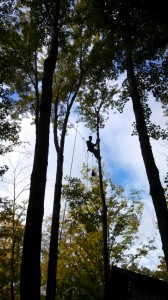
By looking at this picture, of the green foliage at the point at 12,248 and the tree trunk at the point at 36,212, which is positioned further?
→ the green foliage at the point at 12,248

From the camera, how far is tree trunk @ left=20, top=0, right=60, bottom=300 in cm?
391

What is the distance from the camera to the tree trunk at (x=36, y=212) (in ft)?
12.8

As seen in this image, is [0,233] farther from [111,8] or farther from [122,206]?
[111,8]

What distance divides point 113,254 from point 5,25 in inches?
541

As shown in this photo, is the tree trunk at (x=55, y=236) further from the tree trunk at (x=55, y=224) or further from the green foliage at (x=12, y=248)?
the green foliage at (x=12, y=248)

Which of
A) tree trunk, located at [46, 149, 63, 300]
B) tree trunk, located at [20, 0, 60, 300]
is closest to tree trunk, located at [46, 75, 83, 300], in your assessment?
tree trunk, located at [46, 149, 63, 300]

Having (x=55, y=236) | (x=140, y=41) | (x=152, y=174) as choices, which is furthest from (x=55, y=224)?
(x=140, y=41)

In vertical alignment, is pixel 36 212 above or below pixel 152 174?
below

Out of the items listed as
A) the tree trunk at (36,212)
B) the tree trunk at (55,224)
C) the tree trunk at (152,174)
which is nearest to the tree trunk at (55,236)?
the tree trunk at (55,224)

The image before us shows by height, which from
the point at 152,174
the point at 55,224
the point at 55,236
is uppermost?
the point at 152,174

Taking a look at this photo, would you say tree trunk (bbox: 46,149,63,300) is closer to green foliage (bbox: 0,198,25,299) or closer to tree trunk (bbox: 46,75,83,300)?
tree trunk (bbox: 46,75,83,300)

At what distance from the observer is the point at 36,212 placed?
14.8ft

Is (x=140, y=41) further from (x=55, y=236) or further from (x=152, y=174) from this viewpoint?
(x=55, y=236)

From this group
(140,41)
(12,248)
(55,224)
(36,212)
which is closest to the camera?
(36,212)
